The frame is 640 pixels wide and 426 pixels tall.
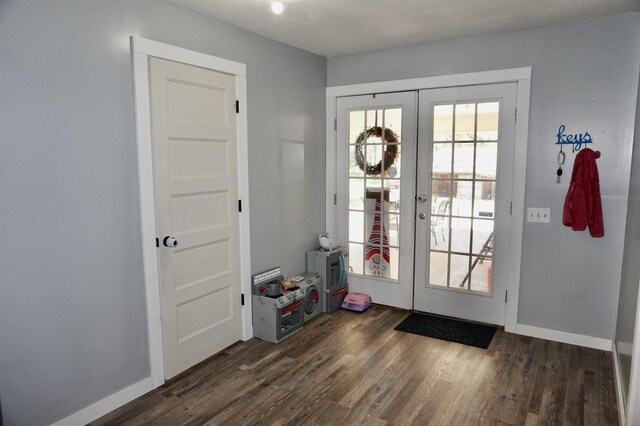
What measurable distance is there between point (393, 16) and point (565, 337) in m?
2.88

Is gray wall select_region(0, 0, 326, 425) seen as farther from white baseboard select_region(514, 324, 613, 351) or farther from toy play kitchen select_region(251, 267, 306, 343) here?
white baseboard select_region(514, 324, 613, 351)

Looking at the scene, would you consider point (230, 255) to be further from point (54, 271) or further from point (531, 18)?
point (531, 18)

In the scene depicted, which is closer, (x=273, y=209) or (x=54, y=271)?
(x=54, y=271)

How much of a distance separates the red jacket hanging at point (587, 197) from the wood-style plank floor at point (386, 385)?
1004 millimetres

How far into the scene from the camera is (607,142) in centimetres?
315

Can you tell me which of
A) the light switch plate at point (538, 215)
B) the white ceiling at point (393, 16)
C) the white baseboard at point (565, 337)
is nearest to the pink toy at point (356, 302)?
the white baseboard at point (565, 337)

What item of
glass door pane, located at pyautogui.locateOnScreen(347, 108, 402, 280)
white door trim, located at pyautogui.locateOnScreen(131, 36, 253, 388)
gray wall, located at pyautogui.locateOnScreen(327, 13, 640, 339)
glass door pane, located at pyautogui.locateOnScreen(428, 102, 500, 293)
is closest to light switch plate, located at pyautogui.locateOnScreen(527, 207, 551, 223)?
gray wall, located at pyautogui.locateOnScreen(327, 13, 640, 339)

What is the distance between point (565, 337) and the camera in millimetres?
3436

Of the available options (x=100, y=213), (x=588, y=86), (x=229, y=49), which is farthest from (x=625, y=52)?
(x=100, y=213)

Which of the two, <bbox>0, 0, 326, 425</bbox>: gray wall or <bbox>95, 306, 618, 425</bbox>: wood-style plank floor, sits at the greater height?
<bbox>0, 0, 326, 425</bbox>: gray wall

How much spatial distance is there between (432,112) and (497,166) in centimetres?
76

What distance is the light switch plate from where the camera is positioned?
11.2ft

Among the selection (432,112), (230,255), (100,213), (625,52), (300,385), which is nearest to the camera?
(100,213)

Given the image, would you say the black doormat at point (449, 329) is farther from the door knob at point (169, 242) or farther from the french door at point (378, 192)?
the door knob at point (169, 242)
